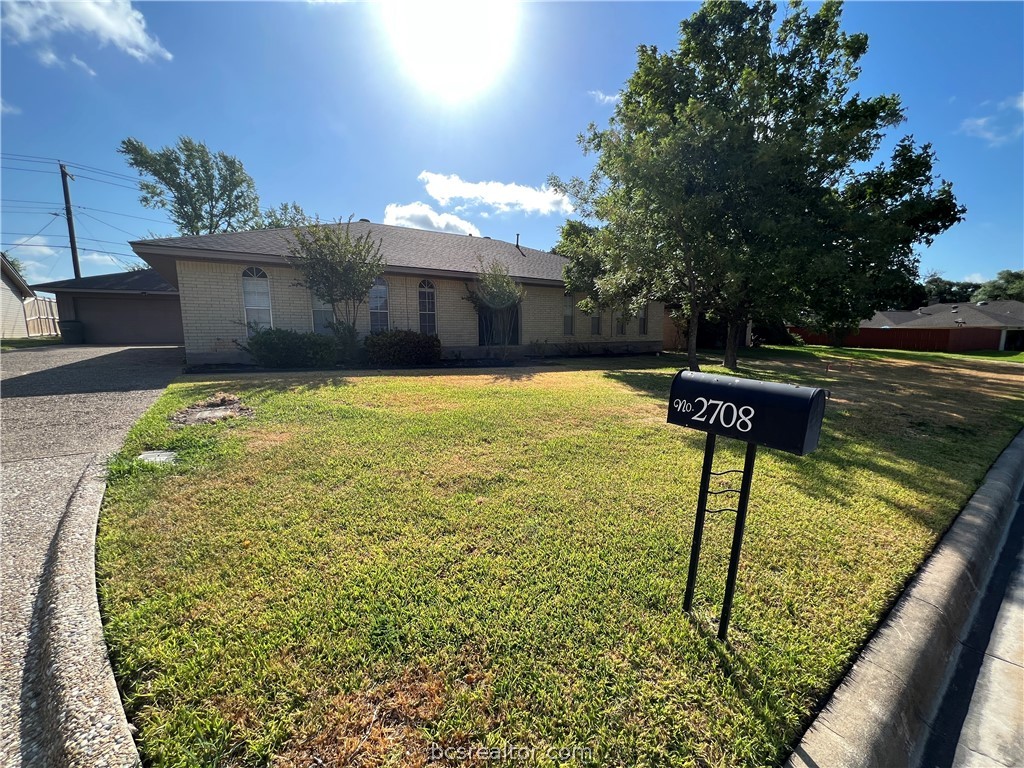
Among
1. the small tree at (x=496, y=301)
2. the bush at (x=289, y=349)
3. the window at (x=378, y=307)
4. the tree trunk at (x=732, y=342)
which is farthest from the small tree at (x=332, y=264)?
the tree trunk at (x=732, y=342)

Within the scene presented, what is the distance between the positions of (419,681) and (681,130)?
37.6 feet

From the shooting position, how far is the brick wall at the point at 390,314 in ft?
38.4

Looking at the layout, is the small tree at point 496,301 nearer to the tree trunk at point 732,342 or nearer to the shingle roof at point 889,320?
the tree trunk at point 732,342

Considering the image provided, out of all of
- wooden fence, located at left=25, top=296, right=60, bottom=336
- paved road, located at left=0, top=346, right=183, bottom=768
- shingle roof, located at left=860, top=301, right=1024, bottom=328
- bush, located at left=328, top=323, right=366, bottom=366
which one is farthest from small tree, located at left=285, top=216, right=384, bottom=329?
shingle roof, located at left=860, top=301, right=1024, bottom=328

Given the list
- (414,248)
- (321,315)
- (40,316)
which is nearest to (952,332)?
(414,248)

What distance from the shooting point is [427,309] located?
14.9m

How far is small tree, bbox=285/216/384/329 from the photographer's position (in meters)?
11.1

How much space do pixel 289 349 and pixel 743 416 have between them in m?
11.8

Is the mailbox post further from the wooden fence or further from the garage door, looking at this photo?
the wooden fence

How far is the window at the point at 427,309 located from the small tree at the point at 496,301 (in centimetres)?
134

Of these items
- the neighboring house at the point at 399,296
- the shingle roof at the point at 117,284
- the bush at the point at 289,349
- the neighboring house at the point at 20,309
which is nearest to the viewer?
the bush at the point at 289,349

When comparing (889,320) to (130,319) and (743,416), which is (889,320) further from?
(130,319)

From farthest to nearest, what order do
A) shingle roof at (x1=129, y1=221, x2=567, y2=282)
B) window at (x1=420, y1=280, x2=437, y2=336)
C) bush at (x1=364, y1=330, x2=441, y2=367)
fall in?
1. window at (x1=420, y1=280, x2=437, y2=336)
2. bush at (x1=364, y1=330, x2=441, y2=367)
3. shingle roof at (x1=129, y1=221, x2=567, y2=282)

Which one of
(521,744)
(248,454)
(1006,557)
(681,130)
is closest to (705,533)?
(521,744)
